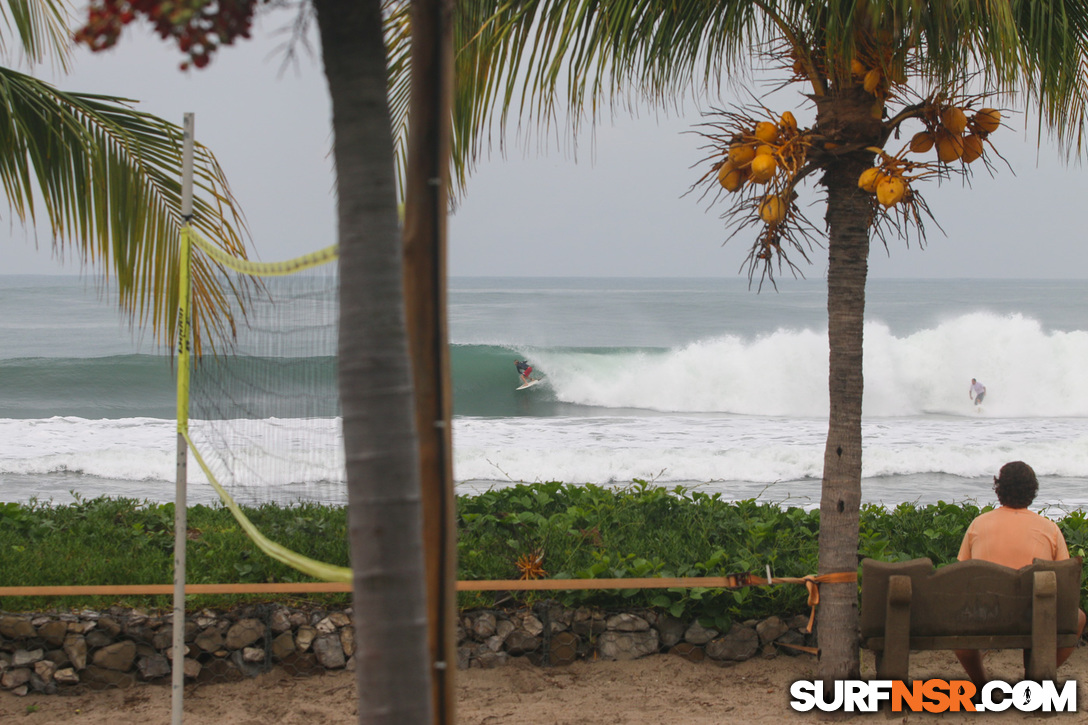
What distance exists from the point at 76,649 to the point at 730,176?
13.6 feet

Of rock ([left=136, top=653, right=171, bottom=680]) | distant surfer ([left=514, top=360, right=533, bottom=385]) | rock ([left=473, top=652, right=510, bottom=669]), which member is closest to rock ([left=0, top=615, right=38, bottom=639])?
rock ([left=136, top=653, right=171, bottom=680])

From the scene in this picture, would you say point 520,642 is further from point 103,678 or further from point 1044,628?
point 1044,628

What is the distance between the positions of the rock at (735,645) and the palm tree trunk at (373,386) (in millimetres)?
3715

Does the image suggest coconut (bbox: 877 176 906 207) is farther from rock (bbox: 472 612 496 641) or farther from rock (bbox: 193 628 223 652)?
rock (bbox: 193 628 223 652)

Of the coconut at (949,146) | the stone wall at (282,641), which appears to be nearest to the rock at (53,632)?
the stone wall at (282,641)

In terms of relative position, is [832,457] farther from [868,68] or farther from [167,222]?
[167,222]

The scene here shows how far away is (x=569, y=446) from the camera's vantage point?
1816 centimetres

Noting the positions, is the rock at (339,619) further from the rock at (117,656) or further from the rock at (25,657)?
the rock at (25,657)

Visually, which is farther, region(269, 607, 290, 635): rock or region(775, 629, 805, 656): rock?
region(775, 629, 805, 656): rock

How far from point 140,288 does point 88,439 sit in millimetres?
13309

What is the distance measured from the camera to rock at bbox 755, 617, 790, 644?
5156 mm

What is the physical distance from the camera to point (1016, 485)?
4.35 metres

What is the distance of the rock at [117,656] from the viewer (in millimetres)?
4742

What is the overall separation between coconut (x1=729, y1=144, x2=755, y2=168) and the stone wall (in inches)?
102
